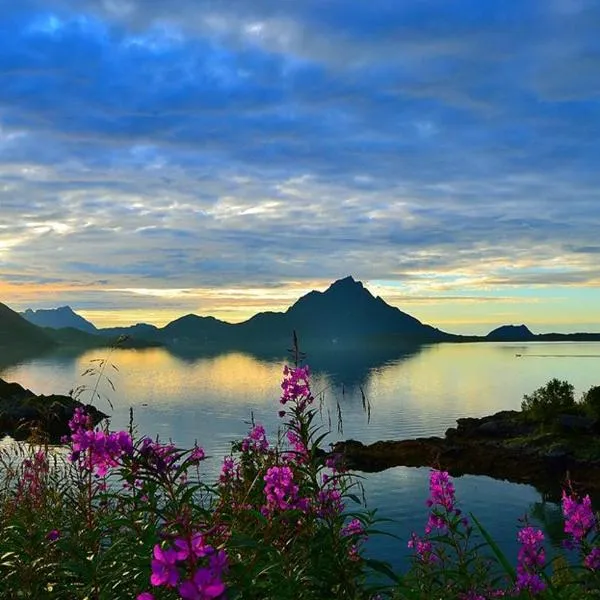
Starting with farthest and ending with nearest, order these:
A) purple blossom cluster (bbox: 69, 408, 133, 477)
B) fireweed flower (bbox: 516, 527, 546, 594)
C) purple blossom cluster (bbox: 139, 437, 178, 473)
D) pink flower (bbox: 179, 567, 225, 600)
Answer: fireweed flower (bbox: 516, 527, 546, 594) → purple blossom cluster (bbox: 69, 408, 133, 477) → purple blossom cluster (bbox: 139, 437, 178, 473) → pink flower (bbox: 179, 567, 225, 600)

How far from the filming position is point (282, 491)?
4645mm

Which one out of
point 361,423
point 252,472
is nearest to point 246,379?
point 361,423

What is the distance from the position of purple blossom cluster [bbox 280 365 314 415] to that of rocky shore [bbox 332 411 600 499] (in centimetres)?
4382

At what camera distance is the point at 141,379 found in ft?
541

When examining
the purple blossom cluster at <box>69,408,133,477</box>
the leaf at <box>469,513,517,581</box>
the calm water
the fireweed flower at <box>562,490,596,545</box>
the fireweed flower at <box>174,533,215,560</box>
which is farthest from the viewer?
the calm water

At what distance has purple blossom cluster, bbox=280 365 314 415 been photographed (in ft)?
17.4

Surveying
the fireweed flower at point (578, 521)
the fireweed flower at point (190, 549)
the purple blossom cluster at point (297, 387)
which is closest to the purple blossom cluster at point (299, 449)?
the purple blossom cluster at point (297, 387)

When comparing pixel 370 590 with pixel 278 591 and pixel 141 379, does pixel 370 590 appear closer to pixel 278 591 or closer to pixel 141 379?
pixel 278 591

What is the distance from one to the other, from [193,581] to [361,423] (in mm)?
81506

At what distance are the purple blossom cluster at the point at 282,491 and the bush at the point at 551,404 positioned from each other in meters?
66.4

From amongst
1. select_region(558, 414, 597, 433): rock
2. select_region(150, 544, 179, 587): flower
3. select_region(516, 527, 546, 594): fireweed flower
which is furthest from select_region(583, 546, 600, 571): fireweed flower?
select_region(558, 414, 597, 433): rock

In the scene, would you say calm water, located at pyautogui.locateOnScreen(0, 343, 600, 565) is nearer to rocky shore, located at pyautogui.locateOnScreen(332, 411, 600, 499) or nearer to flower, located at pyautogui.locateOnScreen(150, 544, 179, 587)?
rocky shore, located at pyautogui.locateOnScreen(332, 411, 600, 499)

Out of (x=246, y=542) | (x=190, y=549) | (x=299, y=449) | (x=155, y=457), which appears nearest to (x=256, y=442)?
(x=299, y=449)

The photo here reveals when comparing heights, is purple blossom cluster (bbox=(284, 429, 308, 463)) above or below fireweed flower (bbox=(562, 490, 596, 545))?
above
